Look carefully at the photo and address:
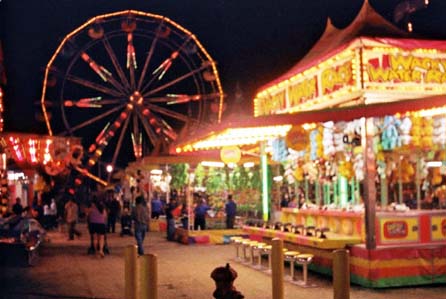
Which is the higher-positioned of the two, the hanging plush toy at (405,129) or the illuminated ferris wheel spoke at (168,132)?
the illuminated ferris wheel spoke at (168,132)

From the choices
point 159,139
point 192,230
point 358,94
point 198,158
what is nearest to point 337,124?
point 358,94

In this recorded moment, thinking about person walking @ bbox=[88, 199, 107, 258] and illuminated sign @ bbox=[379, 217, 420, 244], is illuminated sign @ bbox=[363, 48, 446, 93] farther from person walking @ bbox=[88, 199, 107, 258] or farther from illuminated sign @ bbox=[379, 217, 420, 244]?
person walking @ bbox=[88, 199, 107, 258]

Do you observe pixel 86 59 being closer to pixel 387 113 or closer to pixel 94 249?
pixel 94 249

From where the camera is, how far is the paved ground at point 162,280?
35.0 ft

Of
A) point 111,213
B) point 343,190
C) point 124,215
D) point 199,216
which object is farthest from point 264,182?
point 111,213

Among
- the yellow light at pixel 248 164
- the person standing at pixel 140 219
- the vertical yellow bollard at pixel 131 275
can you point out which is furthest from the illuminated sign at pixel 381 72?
the yellow light at pixel 248 164

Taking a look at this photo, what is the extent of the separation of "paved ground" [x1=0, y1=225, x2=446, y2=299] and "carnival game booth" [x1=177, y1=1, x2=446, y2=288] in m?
0.64

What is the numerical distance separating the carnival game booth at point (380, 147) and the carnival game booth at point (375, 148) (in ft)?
0.06

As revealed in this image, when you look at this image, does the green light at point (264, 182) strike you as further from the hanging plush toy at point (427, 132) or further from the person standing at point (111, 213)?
the person standing at point (111, 213)

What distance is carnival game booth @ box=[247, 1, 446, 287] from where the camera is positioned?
36.4ft

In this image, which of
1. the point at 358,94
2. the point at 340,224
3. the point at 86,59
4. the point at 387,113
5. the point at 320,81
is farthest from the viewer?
the point at 86,59

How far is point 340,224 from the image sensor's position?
13.0 meters

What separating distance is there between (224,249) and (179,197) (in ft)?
40.8

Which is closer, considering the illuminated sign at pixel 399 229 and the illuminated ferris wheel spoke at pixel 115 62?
the illuminated sign at pixel 399 229
